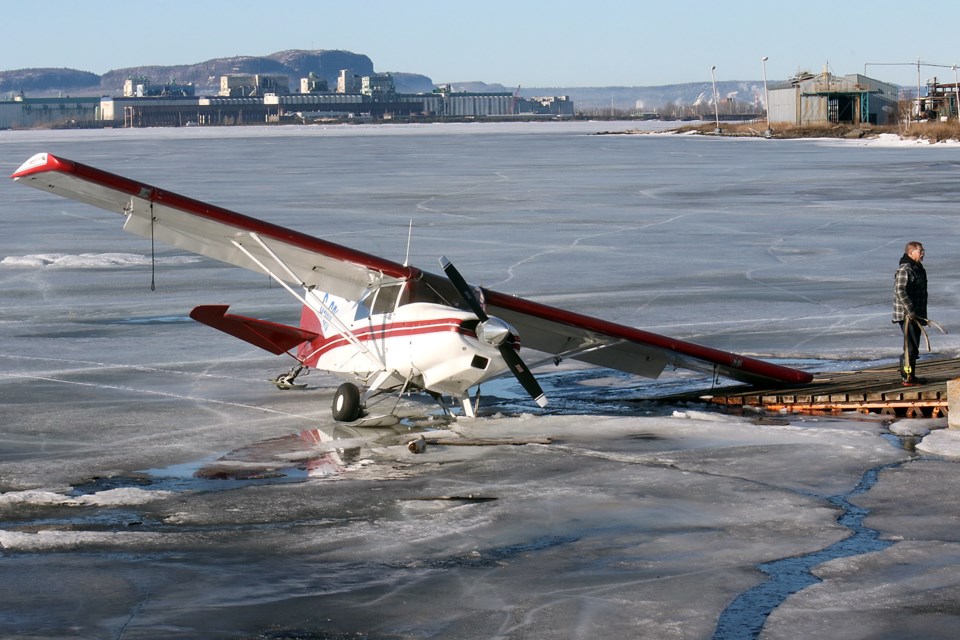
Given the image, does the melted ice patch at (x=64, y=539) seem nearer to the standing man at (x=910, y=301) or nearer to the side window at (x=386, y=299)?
the side window at (x=386, y=299)

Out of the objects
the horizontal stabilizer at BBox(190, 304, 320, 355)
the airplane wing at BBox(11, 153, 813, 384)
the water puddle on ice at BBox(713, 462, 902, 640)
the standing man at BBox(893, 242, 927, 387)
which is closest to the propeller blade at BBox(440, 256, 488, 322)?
the airplane wing at BBox(11, 153, 813, 384)

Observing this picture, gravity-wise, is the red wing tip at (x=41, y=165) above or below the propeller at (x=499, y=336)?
above

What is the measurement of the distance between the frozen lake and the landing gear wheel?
31 centimetres

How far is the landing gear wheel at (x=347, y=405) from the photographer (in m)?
12.6

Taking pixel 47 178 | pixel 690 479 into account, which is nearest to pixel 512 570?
pixel 690 479

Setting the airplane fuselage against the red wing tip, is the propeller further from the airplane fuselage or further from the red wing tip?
the red wing tip

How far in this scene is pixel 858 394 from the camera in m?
12.8

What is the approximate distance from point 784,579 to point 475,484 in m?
3.20

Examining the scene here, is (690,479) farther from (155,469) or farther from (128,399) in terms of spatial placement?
(128,399)

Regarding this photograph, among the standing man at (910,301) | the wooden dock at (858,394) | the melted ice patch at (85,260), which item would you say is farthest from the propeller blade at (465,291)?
the melted ice patch at (85,260)

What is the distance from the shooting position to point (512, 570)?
7.84 meters

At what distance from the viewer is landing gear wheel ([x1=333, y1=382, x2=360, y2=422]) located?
1258 centimetres

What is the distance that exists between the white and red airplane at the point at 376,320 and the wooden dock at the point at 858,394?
0.91 feet

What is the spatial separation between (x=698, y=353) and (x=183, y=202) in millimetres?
5573
